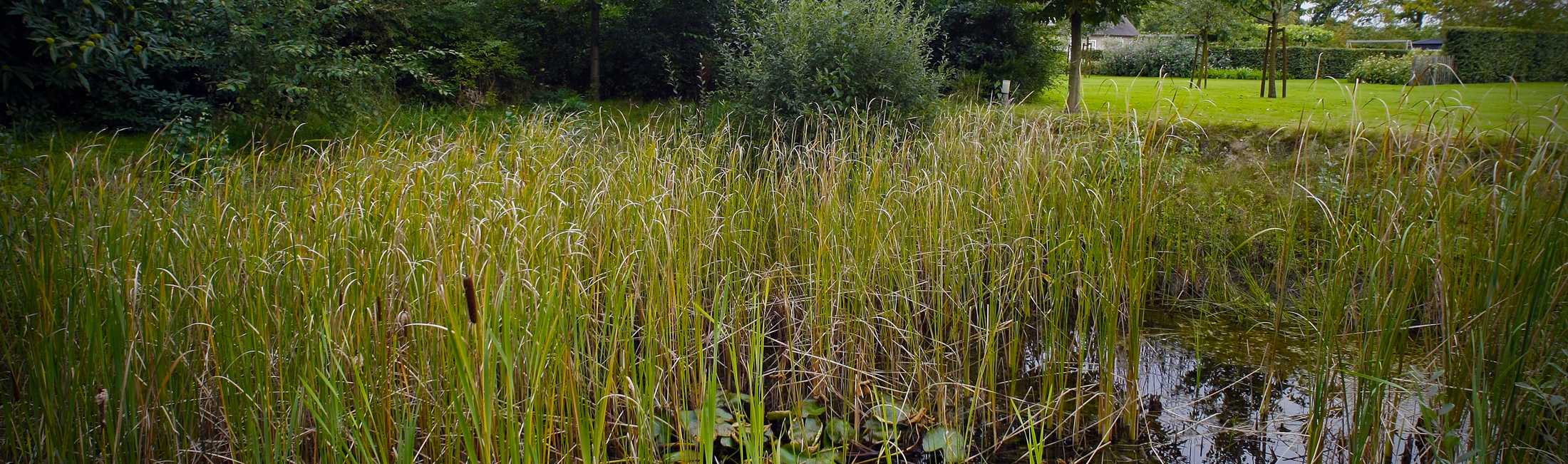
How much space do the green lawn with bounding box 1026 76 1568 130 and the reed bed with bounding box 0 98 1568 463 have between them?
0.10 meters

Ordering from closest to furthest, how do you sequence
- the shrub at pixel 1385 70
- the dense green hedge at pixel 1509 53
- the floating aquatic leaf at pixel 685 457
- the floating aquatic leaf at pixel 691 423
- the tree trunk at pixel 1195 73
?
the dense green hedge at pixel 1509 53, the floating aquatic leaf at pixel 685 457, the floating aquatic leaf at pixel 691 423, the shrub at pixel 1385 70, the tree trunk at pixel 1195 73

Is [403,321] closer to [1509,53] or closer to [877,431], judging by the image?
[877,431]

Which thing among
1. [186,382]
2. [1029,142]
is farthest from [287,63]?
[1029,142]

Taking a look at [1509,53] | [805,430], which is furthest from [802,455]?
[1509,53]

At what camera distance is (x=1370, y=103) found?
4.21m

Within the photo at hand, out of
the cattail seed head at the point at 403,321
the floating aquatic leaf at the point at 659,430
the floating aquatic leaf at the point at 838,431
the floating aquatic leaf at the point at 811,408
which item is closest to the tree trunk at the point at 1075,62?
the floating aquatic leaf at the point at 811,408

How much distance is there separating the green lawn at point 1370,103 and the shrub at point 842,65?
1.52 metres

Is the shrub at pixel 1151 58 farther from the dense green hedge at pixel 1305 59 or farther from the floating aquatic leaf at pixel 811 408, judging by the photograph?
the floating aquatic leaf at pixel 811 408

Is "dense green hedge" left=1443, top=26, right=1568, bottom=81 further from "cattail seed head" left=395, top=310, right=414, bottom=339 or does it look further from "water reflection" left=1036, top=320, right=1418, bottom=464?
"cattail seed head" left=395, top=310, right=414, bottom=339

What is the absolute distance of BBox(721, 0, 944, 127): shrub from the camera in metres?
6.51

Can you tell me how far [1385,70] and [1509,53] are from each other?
9.46 feet

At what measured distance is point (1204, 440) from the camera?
122 inches

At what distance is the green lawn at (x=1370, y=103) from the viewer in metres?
2.02

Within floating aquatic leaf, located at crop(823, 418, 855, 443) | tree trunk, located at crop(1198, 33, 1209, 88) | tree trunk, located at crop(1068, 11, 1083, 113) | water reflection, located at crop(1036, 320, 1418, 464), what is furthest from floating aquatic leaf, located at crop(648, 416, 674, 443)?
tree trunk, located at crop(1198, 33, 1209, 88)
